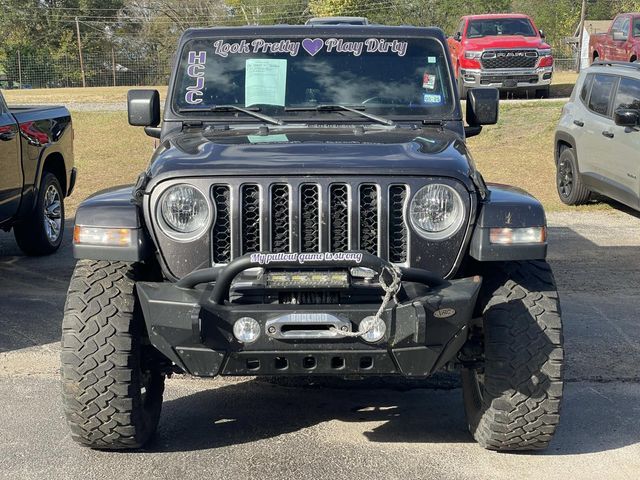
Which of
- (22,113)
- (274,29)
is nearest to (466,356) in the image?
(274,29)

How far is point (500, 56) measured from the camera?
1975 centimetres

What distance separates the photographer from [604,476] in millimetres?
4410

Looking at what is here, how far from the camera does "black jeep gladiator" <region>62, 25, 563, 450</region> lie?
4047mm

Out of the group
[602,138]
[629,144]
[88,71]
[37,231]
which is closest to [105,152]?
[37,231]

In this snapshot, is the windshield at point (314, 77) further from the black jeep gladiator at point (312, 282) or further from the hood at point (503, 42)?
the hood at point (503, 42)

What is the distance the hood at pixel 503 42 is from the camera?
19.7 metres

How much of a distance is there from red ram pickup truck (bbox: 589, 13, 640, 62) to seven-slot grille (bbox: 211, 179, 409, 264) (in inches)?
671

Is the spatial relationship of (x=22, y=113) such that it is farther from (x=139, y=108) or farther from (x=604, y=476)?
(x=604, y=476)

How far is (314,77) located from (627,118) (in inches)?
215

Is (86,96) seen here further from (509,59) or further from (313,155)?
(313,155)

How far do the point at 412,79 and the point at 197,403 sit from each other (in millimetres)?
2172

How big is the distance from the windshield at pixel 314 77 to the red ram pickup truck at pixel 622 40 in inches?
606

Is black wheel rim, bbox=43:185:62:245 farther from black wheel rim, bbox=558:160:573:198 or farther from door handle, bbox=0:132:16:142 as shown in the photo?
black wheel rim, bbox=558:160:573:198

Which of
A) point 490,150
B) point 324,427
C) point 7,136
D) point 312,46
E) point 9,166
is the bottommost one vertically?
point 490,150
